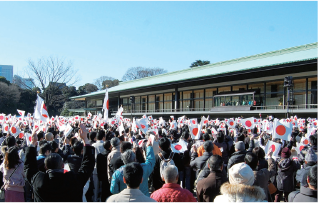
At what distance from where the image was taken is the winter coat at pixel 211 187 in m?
3.75

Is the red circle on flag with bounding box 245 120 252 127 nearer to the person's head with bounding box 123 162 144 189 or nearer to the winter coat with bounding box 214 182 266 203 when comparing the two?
the person's head with bounding box 123 162 144 189

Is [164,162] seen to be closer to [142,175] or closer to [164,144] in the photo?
[164,144]

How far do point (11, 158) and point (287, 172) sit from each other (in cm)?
498

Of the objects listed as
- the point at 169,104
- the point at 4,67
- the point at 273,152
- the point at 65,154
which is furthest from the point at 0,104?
the point at 4,67

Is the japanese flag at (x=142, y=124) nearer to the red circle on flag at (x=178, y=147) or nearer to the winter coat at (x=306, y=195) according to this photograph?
the red circle on flag at (x=178, y=147)

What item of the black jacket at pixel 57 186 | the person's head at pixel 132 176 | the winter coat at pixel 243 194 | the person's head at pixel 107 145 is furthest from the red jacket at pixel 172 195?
the person's head at pixel 107 145

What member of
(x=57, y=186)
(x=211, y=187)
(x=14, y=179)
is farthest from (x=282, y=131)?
(x=14, y=179)

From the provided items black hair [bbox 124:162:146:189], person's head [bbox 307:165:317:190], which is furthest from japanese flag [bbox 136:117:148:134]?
person's head [bbox 307:165:317:190]

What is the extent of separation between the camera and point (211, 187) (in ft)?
12.3

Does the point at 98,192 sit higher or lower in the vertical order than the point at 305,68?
lower

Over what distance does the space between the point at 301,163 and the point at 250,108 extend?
18190 mm

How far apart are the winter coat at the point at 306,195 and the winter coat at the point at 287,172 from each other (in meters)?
2.67

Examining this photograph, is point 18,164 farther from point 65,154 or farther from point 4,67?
point 4,67

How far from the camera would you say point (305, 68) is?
20.8 metres
